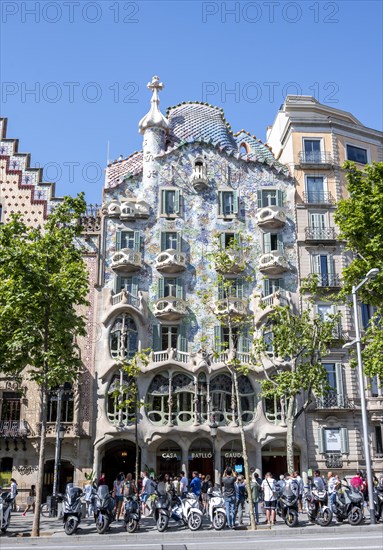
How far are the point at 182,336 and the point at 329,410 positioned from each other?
9296 mm

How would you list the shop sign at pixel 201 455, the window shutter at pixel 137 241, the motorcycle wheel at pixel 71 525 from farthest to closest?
the window shutter at pixel 137 241, the shop sign at pixel 201 455, the motorcycle wheel at pixel 71 525

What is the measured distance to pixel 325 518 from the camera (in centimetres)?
2050

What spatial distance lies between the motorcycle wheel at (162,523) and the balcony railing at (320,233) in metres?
21.6

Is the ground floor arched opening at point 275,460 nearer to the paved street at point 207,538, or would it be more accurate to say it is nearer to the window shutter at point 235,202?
the paved street at point 207,538

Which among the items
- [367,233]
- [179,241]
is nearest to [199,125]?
[179,241]

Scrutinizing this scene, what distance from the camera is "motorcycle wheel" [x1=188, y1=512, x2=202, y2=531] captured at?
806 inches

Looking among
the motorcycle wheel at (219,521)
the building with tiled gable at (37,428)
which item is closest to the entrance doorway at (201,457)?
the building with tiled gable at (37,428)

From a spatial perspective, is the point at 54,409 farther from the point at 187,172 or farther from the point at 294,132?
the point at 294,132

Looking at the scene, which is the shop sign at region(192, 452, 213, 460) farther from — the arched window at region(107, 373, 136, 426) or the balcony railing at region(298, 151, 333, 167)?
the balcony railing at region(298, 151, 333, 167)

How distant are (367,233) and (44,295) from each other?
571 inches

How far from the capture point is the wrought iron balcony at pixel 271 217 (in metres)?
37.8

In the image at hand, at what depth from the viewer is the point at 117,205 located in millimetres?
38062

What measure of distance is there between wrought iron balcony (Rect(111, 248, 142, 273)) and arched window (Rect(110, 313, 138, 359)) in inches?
117

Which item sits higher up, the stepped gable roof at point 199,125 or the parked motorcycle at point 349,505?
the stepped gable roof at point 199,125
